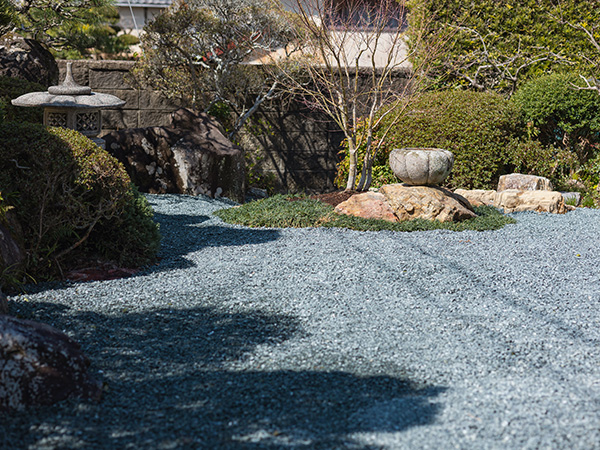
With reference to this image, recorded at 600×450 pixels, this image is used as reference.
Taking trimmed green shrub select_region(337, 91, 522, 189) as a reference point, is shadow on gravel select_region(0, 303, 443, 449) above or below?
below

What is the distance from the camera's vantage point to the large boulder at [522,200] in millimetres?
7730

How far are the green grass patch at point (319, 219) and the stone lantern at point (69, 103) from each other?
1902mm

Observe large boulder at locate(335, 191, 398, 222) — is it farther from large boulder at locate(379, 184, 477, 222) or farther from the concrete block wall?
the concrete block wall

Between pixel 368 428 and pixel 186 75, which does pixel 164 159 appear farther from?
pixel 368 428

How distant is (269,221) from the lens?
6.81m

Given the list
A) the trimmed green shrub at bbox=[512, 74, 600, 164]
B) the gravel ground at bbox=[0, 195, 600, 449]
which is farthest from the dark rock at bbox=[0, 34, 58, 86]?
the trimmed green shrub at bbox=[512, 74, 600, 164]

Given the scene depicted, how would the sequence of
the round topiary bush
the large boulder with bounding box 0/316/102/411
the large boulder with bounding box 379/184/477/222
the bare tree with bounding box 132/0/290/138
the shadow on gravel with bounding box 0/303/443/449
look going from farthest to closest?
the bare tree with bounding box 132/0/290/138 → the large boulder with bounding box 379/184/477/222 → the round topiary bush → the large boulder with bounding box 0/316/102/411 → the shadow on gravel with bounding box 0/303/443/449

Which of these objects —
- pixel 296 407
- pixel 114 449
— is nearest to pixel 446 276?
pixel 296 407

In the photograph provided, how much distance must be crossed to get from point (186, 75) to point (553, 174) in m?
5.95

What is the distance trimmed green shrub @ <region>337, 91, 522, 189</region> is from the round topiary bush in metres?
5.30

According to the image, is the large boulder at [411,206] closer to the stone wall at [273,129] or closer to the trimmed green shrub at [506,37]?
the stone wall at [273,129]

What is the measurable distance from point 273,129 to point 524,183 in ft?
13.8

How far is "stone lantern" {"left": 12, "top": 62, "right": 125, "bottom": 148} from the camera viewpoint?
6902 mm

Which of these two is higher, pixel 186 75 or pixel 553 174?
pixel 186 75
